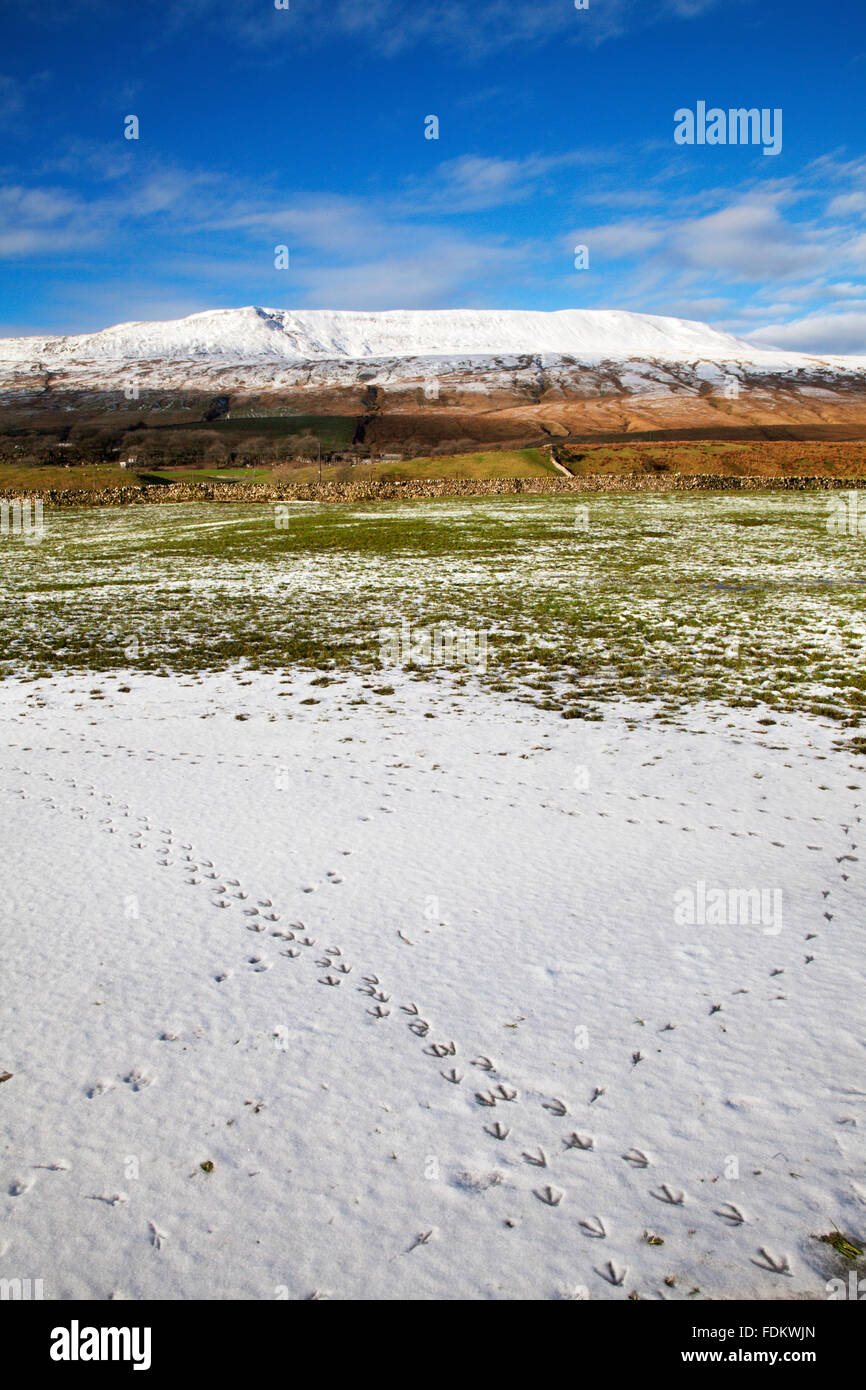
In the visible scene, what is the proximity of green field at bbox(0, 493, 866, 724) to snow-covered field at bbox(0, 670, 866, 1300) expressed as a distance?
4331mm

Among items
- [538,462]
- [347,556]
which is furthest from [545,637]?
[538,462]

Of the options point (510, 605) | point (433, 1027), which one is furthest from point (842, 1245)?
point (510, 605)

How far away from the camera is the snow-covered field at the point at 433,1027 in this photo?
4141mm

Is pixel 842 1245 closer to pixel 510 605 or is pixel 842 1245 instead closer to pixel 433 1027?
pixel 433 1027

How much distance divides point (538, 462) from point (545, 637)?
77.9m

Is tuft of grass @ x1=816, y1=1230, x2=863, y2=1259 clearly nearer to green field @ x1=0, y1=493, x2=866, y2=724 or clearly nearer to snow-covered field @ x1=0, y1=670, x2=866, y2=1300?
snow-covered field @ x1=0, y1=670, x2=866, y2=1300

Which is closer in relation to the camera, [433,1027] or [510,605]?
[433,1027]

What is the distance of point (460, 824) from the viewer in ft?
29.8

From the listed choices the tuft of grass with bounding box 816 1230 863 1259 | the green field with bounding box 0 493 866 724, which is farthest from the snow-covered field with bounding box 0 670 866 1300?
the green field with bounding box 0 493 866 724

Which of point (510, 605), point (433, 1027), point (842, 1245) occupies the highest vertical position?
point (510, 605)

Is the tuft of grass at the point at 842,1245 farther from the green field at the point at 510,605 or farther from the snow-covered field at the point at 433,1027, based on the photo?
the green field at the point at 510,605

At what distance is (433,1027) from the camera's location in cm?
576

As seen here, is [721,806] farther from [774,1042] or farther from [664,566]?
[664,566]

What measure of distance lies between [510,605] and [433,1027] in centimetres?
1703
